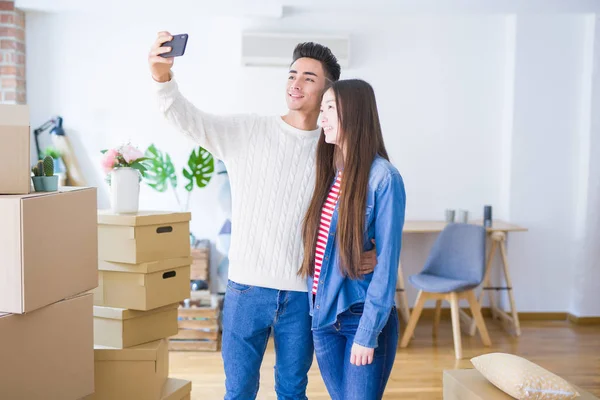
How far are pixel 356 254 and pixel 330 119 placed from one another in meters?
0.38

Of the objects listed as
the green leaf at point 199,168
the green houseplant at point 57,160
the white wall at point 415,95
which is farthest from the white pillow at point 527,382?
the green houseplant at point 57,160

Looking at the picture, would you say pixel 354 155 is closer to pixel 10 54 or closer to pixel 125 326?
pixel 125 326

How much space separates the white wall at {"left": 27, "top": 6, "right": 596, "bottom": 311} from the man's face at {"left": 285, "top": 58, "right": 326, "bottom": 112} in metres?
2.63

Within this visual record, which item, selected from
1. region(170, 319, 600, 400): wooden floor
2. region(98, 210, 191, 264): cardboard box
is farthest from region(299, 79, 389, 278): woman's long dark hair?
region(170, 319, 600, 400): wooden floor

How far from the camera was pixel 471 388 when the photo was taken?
2.23 m

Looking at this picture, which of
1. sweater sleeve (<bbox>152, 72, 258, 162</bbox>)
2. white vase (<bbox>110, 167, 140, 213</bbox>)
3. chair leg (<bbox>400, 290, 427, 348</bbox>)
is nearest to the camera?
sweater sleeve (<bbox>152, 72, 258, 162</bbox>)

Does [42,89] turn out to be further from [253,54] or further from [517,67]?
[517,67]

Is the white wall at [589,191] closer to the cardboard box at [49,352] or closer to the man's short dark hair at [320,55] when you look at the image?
the man's short dark hair at [320,55]

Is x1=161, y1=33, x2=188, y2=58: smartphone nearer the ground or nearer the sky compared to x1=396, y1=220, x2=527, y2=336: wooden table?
nearer the sky

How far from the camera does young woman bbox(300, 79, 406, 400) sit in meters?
1.72

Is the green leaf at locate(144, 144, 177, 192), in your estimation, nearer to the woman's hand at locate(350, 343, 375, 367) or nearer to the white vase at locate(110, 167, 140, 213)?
the white vase at locate(110, 167, 140, 213)

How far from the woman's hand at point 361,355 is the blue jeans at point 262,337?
295mm

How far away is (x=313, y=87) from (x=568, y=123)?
132 inches

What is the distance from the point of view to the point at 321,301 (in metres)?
1.81
